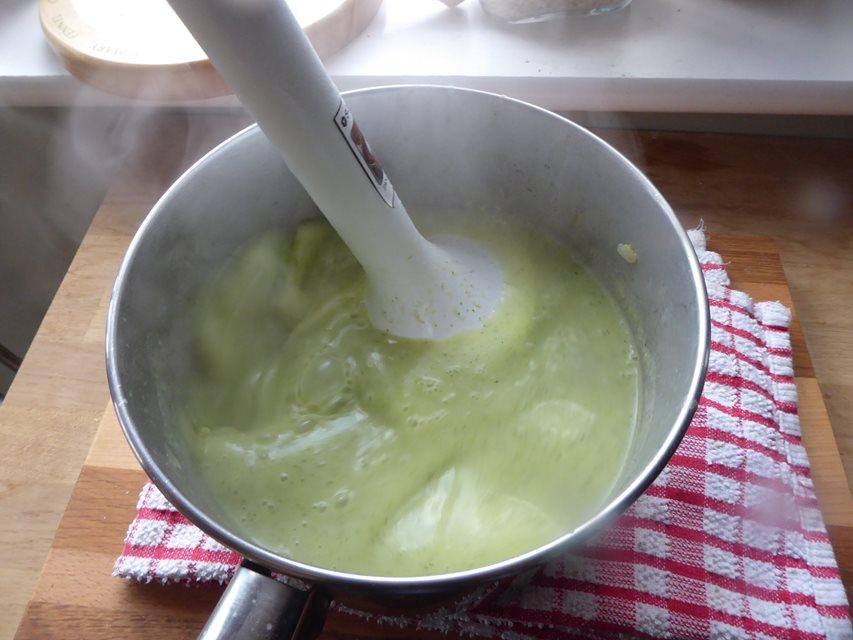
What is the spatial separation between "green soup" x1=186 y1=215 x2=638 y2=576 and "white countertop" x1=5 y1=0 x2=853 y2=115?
0.24m

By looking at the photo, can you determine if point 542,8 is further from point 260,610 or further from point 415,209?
point 260,610

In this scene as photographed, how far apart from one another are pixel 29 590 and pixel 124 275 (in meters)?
0.37

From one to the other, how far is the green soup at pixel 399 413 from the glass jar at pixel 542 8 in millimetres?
308

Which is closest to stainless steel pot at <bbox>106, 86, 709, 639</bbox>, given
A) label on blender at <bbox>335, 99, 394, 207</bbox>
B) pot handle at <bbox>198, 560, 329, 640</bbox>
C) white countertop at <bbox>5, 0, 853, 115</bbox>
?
pot handle at <bbox>198, 560, 329, 640</bbox>

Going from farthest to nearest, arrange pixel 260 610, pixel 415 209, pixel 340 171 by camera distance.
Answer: pixel 415 209 < pixel 340 171 < pixel 260 610

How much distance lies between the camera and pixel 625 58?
2.80ft

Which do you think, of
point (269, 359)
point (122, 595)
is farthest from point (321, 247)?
point (122, 595)

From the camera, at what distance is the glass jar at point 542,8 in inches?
33.6

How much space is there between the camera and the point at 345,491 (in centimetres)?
58

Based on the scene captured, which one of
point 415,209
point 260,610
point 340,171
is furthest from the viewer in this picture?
point 415,209

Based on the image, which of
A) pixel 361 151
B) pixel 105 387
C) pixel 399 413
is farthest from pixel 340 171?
pixel 105 387

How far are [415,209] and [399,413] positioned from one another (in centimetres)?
26

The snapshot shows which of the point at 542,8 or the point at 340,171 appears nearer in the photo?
the point at 340,171

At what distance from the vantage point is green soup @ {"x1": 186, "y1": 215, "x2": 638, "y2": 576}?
1.81 feet
